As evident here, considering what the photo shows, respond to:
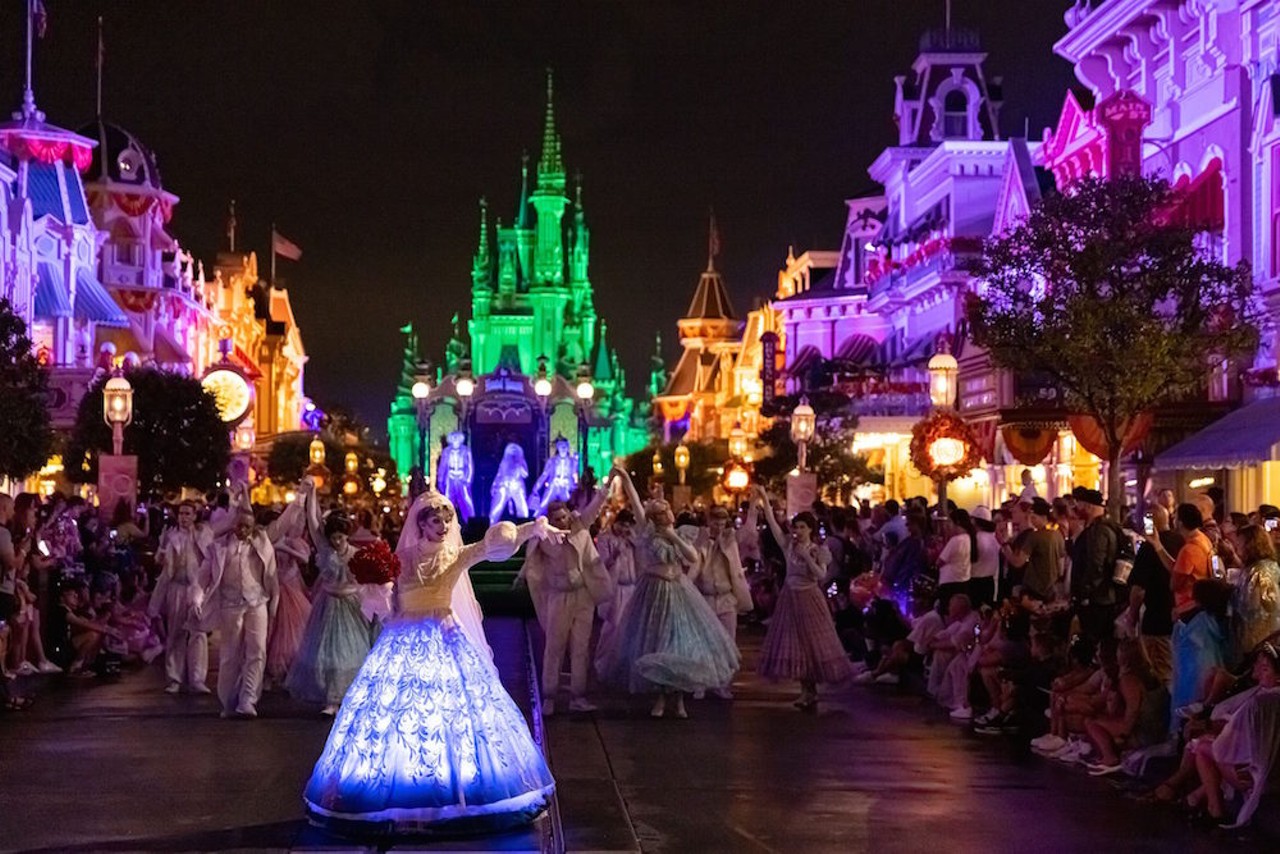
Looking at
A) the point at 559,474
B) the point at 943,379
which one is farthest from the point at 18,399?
the point at 559,474

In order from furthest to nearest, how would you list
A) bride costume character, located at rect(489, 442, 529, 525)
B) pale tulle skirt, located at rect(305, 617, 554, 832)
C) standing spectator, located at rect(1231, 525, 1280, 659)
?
bride costume character, located at rect(489, 442, 529, 525) → standing spectator, located at rect(1231, 525, 1280, 659) → pale tulle skirt, located at rect(305, 617, 554, 832)

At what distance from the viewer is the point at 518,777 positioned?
1000 cm

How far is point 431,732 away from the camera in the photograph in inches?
388

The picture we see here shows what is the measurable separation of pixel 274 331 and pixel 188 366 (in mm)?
28447

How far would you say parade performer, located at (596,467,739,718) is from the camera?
16141 millimetres

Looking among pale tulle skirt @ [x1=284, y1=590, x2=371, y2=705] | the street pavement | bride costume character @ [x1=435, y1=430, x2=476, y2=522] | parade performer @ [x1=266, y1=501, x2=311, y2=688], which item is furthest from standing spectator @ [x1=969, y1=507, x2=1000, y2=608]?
bride costume character @ [x1=435, y1=430, x2=476, y2=522]

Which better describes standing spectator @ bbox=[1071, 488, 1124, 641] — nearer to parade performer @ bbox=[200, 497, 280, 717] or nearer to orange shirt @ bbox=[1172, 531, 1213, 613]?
orange shirt @ bbox=[1172, 531, 1213, 613]

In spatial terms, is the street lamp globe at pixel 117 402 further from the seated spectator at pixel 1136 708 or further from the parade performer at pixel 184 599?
the seated spectator at pixel 1136 708

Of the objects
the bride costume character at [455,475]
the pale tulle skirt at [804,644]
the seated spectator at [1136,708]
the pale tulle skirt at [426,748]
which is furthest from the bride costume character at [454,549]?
the bride costume character at [455,475]

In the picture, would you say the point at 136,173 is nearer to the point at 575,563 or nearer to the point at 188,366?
the point at 188,366

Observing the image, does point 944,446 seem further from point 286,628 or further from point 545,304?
point 545,304

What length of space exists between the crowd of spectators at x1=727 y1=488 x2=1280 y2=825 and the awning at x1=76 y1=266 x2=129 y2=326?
42.1 meters

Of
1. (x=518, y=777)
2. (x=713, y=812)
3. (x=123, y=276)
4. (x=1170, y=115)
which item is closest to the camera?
(x=518, y=777)


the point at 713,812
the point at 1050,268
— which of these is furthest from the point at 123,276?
the point at 713,812
